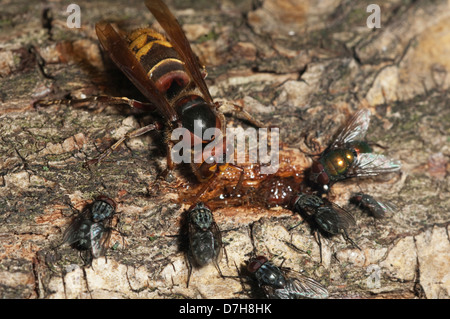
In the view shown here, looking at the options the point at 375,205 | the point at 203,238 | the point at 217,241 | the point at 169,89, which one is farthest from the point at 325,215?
the point at 169,89

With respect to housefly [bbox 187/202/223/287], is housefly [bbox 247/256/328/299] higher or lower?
lower

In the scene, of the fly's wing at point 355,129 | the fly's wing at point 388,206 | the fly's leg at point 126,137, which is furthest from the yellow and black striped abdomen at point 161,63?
the fly's wing at point 388,206

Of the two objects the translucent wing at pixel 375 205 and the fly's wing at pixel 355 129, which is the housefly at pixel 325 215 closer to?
the translucent wing at pixel 375 205

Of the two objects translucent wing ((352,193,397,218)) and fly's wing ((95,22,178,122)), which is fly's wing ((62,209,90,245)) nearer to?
fly's wing ((95,22,178,122))

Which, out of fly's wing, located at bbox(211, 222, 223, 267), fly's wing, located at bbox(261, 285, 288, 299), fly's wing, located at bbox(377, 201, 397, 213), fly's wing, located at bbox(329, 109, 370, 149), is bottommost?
fly's wing, located at bbox(261, 285, 288, 299)

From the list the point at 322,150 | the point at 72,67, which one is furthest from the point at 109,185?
the point at 322,150

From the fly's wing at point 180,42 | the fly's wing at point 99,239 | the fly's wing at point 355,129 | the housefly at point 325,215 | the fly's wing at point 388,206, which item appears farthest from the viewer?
the fly's wing at point 355,129

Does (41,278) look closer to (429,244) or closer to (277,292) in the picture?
(277,292)

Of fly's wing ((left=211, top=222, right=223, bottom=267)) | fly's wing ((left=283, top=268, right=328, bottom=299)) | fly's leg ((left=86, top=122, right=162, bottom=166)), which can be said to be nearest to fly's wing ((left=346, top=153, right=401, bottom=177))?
fly's wing ((left=283, top=268, right=328, bottom=299))

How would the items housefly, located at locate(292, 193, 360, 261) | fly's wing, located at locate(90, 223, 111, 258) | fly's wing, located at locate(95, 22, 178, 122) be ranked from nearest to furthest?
fly's wing, located at locate(90, 223, 111, 258), housefly, located at locate(292, 193, 360, 261), fly's wing, located at locate(95, 22, 178, 122)
